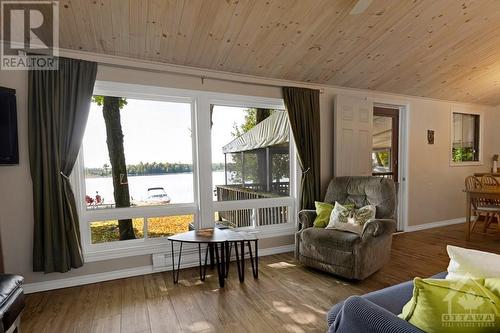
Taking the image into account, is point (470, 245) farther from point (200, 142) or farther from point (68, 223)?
point (68, 223)

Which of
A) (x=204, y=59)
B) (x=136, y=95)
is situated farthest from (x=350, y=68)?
(x=136, y=95)

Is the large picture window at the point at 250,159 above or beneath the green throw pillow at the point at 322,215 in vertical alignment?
above

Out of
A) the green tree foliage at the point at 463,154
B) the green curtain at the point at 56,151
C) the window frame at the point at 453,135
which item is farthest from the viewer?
the green tree foliage at the point at 463,154

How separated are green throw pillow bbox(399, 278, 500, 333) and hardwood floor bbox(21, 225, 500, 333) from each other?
125 cm

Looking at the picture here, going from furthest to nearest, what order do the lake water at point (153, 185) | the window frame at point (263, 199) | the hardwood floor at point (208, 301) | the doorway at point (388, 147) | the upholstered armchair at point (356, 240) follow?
the doorway at point (388, 147), the window frame at point (263, 199), the lake water at point (153, 185), the upholstered armchair at point (356, 240), the hardwood floor at point (208, 301)

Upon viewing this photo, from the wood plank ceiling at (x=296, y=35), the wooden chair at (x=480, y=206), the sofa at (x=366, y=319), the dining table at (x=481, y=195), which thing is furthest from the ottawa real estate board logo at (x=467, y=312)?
the wooden chair at (x=480, y=206)

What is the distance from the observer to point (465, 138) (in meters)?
5.36

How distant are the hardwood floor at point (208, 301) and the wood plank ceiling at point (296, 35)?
239 cm

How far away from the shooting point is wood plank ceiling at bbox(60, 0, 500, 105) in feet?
7.58

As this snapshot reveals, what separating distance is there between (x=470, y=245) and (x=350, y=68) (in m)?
3.09

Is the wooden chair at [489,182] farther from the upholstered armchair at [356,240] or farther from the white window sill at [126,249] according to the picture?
the white window sill at [126,249]

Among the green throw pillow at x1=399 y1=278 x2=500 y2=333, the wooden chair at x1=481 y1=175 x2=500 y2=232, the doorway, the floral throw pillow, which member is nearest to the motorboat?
the floral throw pillow

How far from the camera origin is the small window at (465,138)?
17.0ft

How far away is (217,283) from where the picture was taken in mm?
2703
